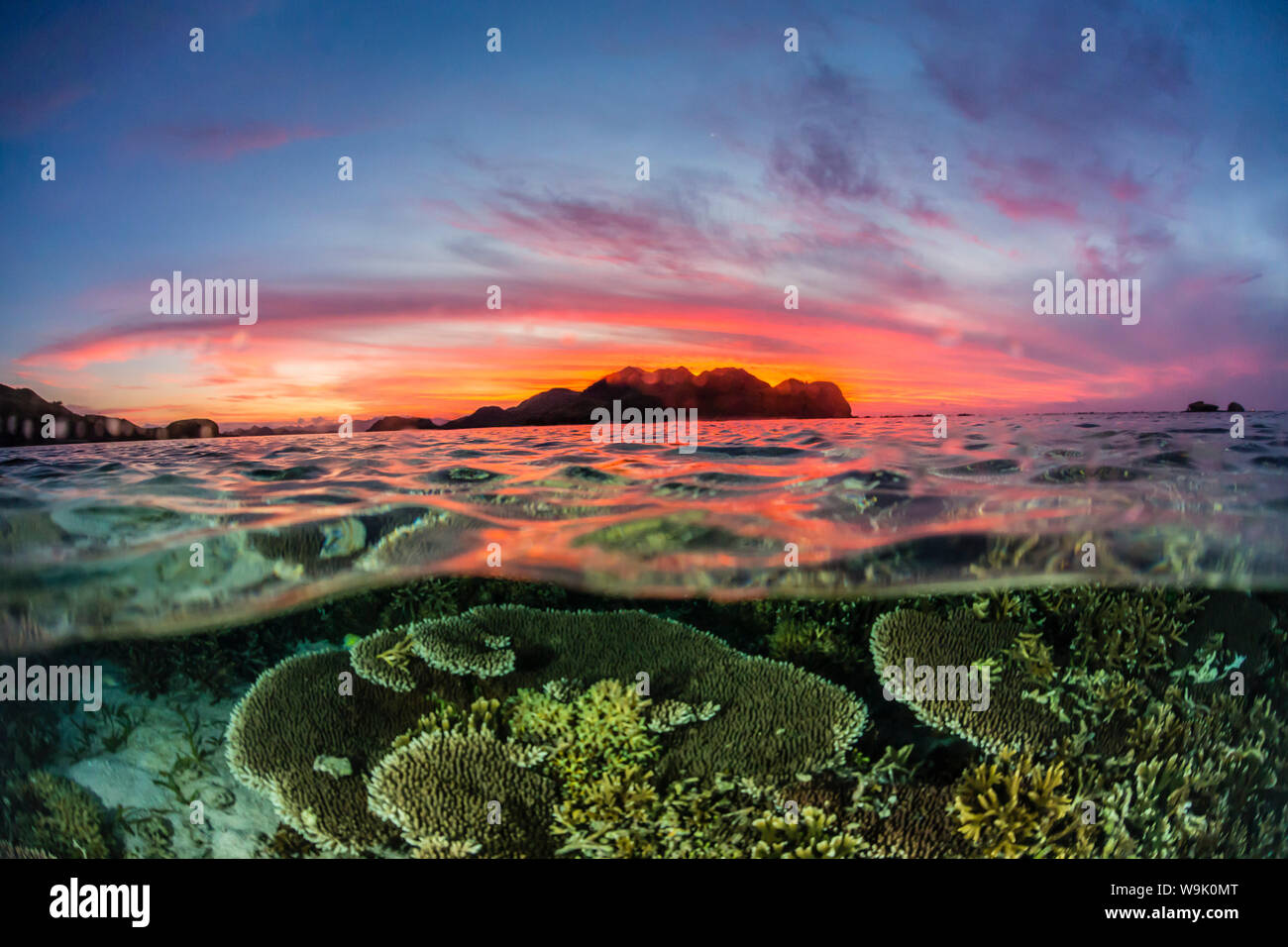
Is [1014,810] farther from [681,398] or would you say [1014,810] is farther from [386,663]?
[386,663]

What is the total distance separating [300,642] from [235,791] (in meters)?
2.27

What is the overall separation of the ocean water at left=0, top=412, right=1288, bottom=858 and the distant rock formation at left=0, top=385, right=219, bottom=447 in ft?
0.81

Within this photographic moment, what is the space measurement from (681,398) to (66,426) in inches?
263

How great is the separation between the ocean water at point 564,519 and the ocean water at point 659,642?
4cm

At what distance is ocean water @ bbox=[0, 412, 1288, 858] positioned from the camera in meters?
4.24

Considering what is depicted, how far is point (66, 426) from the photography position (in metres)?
6.75

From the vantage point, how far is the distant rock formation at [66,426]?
6379 mm

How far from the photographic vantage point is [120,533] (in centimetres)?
680

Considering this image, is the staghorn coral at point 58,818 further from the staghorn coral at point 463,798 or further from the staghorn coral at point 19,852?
the staghorn coral at point 463,798

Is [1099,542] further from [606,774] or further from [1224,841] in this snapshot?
[606,774]

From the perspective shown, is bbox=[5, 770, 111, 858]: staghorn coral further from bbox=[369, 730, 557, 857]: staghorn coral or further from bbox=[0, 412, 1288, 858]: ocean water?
bbox=[369, 730, 557, 857]: staghorn coral

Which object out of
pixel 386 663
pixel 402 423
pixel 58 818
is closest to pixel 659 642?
pixel 386 663

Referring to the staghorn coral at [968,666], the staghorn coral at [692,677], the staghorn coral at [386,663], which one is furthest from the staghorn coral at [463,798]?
the staghorn coral at [968,666]
